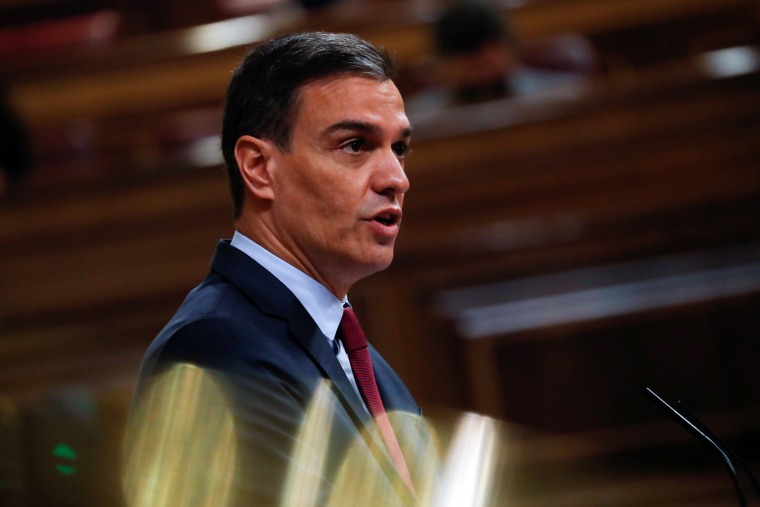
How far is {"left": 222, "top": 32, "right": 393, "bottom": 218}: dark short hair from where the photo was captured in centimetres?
69

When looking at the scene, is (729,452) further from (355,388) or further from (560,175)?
(560,175)

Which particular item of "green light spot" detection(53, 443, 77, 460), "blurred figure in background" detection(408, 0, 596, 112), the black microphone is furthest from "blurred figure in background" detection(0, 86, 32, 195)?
the black microphone

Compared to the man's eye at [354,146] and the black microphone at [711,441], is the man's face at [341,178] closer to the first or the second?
the man's eye at [354,146]

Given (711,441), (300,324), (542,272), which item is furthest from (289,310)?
(542,272)

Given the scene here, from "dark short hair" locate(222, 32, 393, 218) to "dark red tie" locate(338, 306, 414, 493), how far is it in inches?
4.6

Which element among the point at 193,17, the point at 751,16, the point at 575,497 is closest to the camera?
the point at 575,497

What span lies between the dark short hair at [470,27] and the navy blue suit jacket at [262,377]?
1075 millimetres

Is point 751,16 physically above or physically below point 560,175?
above

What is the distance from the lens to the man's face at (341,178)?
68 cm

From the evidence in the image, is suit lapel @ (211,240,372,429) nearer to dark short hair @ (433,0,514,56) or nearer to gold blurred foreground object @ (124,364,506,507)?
gold blurred foreground object @ (124,364,506,507)

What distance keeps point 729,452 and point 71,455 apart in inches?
19.8

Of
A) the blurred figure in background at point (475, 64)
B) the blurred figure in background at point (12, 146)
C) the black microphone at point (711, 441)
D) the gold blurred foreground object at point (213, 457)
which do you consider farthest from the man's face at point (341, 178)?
the blurred figure in background at point (12, 146)

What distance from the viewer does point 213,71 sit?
6.43 feet

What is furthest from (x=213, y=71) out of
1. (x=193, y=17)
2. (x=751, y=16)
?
(x=751, y=16)
